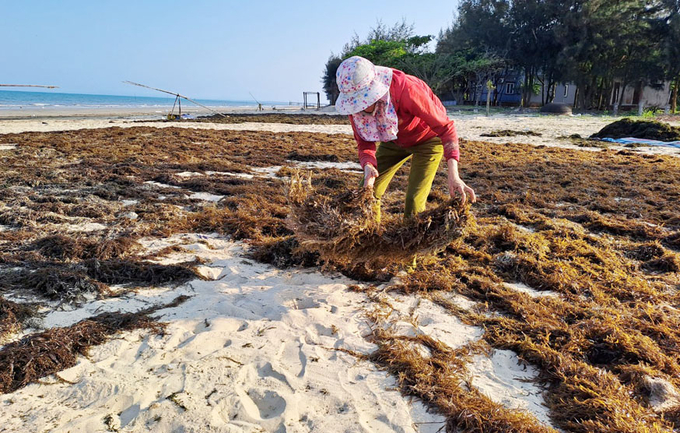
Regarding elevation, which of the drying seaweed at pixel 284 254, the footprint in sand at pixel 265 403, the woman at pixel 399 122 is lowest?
A: the footprint in sand at pixel 265 403

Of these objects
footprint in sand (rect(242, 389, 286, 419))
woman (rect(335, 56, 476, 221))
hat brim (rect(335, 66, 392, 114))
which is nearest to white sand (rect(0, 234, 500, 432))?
footprint in sand (rect(242, 389, 286, 419))

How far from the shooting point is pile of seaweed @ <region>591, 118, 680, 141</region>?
13633mm

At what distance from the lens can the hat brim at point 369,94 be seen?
9.03ft

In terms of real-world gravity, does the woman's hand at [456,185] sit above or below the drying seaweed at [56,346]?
above

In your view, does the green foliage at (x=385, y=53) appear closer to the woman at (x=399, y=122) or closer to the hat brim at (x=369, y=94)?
the woman at (x=399, y=122)

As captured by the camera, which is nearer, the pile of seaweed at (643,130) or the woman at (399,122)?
the woman at (399,122)

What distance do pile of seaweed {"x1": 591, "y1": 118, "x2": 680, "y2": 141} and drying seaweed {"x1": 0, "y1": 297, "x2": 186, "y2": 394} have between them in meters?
16.6

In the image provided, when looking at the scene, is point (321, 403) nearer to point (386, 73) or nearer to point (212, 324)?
point (212, 324)

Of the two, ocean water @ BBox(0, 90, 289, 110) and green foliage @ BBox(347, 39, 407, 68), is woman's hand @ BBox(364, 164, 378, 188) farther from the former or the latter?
ocean water @ BBox(0, 90, 289, 110)

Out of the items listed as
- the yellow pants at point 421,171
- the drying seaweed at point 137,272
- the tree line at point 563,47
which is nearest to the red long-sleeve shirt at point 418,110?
the yellow pants at point 421,171

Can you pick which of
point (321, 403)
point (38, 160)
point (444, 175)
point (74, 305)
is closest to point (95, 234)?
point (74, 305)

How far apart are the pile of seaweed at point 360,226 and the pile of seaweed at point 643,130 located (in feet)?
48.0

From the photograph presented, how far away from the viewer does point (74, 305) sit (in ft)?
9.34

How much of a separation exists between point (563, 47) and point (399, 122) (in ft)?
123
